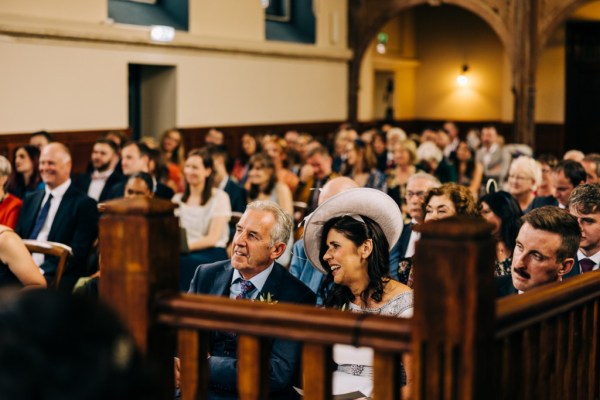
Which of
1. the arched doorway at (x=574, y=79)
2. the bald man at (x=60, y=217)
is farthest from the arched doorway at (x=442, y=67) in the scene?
the bald man at (x=60, y=217)

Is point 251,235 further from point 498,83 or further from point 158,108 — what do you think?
point 498,83

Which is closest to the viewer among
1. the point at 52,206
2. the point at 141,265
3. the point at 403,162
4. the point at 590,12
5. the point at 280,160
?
the point at 141,265

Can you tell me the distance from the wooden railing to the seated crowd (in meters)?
0.12

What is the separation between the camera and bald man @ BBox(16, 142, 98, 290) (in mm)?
5466

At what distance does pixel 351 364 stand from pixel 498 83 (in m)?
16.1

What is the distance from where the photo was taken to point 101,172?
7.82 meters

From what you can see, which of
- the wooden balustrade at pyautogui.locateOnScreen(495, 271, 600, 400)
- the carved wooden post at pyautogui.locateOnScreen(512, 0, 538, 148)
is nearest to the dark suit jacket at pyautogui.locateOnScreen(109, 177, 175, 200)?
the wooden balustrade at pyautogui.locateOnScreen(495, 271, 600, 400)

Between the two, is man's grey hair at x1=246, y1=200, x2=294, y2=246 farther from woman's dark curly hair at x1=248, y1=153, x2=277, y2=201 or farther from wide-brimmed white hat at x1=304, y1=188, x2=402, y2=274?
woman's dark curly hair at x1=248, y1=153, x2=277, y2=201

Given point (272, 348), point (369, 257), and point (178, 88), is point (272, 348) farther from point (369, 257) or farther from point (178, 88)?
point (178, 88)

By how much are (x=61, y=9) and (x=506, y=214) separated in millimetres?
7414

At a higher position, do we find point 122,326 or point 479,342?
point 122,326

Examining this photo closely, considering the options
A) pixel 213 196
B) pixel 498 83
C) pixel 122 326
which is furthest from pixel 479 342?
pixel 498 83

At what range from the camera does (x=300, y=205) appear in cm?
693

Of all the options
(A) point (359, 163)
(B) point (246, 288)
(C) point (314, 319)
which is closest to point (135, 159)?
(A) point (359, 163)
